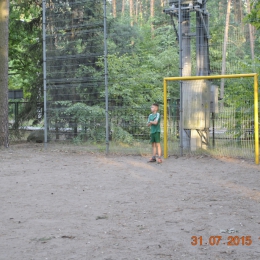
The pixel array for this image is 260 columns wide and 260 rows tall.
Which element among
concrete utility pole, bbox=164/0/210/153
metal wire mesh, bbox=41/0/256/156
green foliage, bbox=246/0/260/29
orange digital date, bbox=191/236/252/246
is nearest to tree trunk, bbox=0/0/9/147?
metal wire mesh, bbox=41/0/256/156

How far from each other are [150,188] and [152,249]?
3.60 meters

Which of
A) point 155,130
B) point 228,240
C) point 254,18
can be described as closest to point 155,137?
point 155,130

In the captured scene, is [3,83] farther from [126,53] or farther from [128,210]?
[128,210]

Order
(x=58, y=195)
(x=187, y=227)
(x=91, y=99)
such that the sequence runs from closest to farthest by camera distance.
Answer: (x=187, y=227) → (x=58, y=195) → (x=91, y=99)

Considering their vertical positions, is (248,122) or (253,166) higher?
(248,122)

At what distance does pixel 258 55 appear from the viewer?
13.7m

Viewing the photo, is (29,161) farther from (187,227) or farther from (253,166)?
(187,227)

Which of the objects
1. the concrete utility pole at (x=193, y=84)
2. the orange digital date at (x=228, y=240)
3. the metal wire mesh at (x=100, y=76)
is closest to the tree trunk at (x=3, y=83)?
the metal wire mesh at (x=100, y=76)

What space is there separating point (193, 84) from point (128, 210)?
6.75m

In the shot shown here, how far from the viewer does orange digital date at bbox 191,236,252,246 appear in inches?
194

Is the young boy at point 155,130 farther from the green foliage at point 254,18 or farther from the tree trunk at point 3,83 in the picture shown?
the tree trunk at point 3,83

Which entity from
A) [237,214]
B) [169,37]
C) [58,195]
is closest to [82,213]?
[58,195]

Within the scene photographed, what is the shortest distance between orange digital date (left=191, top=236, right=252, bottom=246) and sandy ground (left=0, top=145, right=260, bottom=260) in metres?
0.02

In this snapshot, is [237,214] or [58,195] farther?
[58,195]
